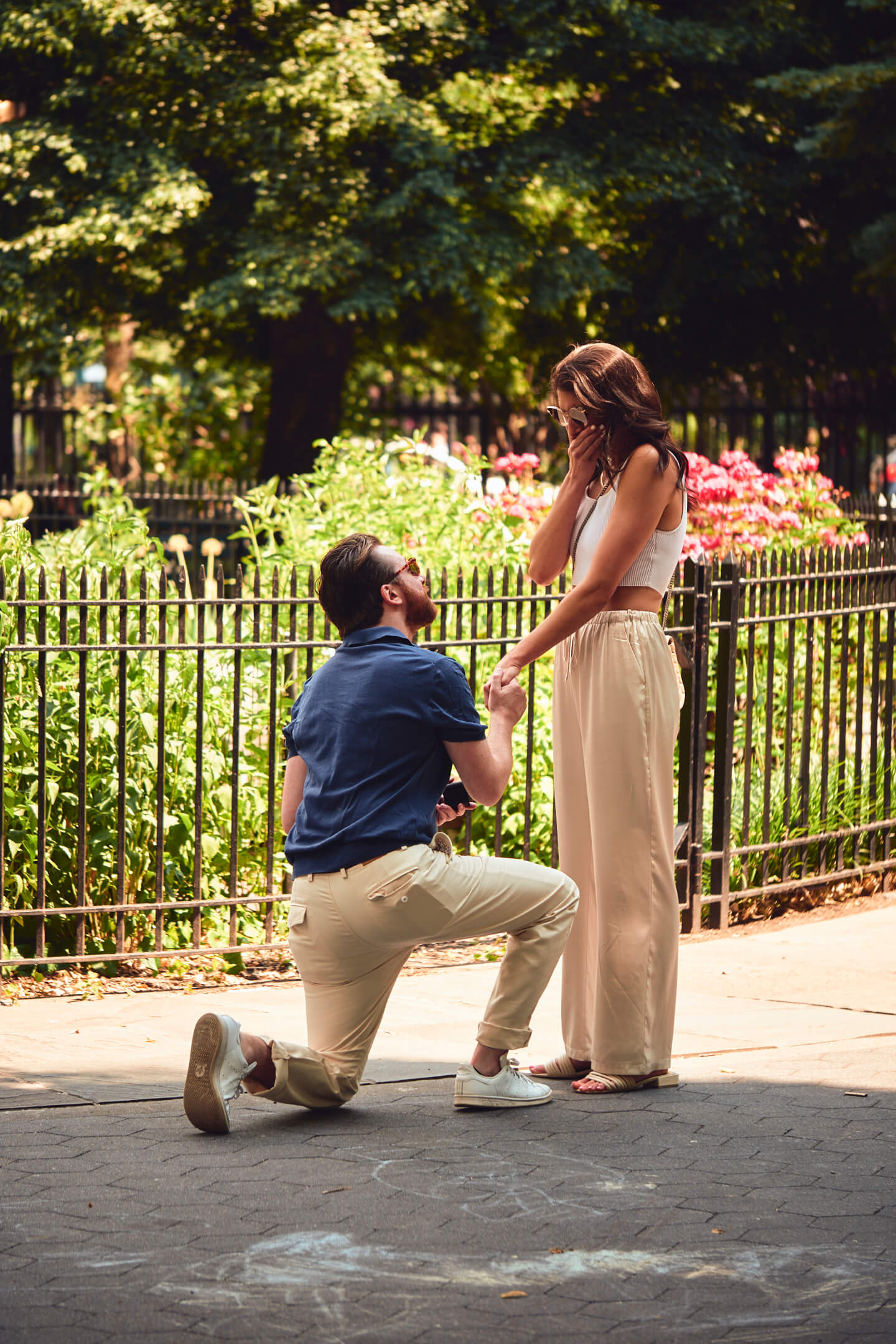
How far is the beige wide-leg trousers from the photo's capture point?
439cm

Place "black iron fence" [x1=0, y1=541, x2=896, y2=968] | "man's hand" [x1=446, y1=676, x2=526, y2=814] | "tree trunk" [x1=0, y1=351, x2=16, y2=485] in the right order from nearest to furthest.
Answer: "man's hand" [x1=446, y1=676, x2=526, y2=814] < "black iron fence" [x1=0, y1=541, x2=896, y2=968] < "tree trunk" [x1=0, y1=351, x2=16, y2=485]

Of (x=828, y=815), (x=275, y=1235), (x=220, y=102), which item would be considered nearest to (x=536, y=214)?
(x=220, y=102)

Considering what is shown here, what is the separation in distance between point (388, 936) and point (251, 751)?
259 cm

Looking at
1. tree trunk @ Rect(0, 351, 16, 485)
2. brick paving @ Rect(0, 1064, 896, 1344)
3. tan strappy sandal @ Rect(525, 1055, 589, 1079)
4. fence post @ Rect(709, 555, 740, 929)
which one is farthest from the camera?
tree trunk @ Rect(0, 351, 16, 485)

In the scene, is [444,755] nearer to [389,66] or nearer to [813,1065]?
[813,1065]

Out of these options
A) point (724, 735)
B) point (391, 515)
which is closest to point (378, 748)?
point (724, 735)

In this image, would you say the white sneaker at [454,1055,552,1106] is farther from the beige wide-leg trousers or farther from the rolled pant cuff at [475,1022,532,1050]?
the beige wide-leg trousers

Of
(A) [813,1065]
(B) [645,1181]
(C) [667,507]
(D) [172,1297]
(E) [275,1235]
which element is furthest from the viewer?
(A) [813,1065]

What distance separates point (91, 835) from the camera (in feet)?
19.5

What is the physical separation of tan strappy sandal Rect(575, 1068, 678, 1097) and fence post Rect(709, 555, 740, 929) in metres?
2.10

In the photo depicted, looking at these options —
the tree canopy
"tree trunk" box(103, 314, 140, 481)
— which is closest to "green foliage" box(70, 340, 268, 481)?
"tree trunk" box(103, 314, 140, 481)

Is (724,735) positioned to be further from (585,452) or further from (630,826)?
(585,452)

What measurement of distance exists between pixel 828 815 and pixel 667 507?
3155 mm

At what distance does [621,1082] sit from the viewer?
14.6ft
